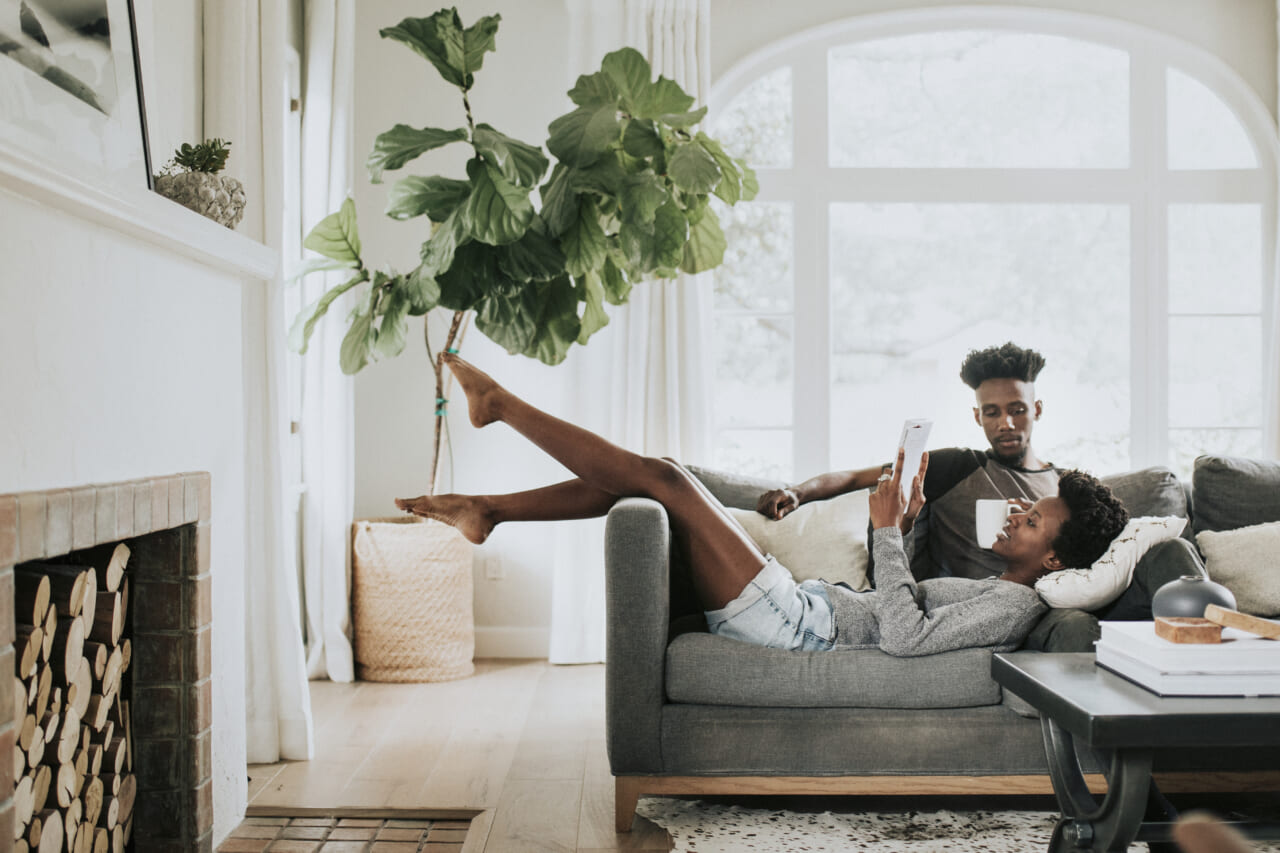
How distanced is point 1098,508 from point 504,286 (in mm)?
1725

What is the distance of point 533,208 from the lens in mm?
2803

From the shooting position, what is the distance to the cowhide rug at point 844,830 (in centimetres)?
221

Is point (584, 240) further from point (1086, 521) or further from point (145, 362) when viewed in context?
point (1086, 521)

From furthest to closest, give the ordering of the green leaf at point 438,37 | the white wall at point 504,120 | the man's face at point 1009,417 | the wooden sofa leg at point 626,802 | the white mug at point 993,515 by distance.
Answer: the white wall at point 504,120, the man's face at point 1009,417, the green leaf at point 438,37, the white mug at point 993,515, the wooden sofa leg at point 626,802

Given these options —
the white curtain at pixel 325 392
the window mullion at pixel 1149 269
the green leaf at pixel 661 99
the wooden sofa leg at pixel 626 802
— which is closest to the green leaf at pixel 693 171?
the green leaf at pixel 661 99

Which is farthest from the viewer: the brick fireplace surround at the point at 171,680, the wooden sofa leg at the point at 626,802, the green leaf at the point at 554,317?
the green leaf at the point at 554,317

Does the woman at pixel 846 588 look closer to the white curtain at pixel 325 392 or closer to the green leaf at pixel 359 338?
the green leaf at pixel 359 338

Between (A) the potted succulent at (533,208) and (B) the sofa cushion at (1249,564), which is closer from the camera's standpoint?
(B) the sofa cushion at (1249,564)

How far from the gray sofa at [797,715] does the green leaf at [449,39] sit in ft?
4.67

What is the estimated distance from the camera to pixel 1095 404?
165 inches

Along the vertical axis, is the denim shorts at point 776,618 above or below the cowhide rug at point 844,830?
above

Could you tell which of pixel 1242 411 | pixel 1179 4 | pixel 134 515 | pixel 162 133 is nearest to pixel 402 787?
pixel 134 515

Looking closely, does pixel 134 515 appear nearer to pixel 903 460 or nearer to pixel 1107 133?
pixel 903 460

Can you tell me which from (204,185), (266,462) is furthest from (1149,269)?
(204,185)
